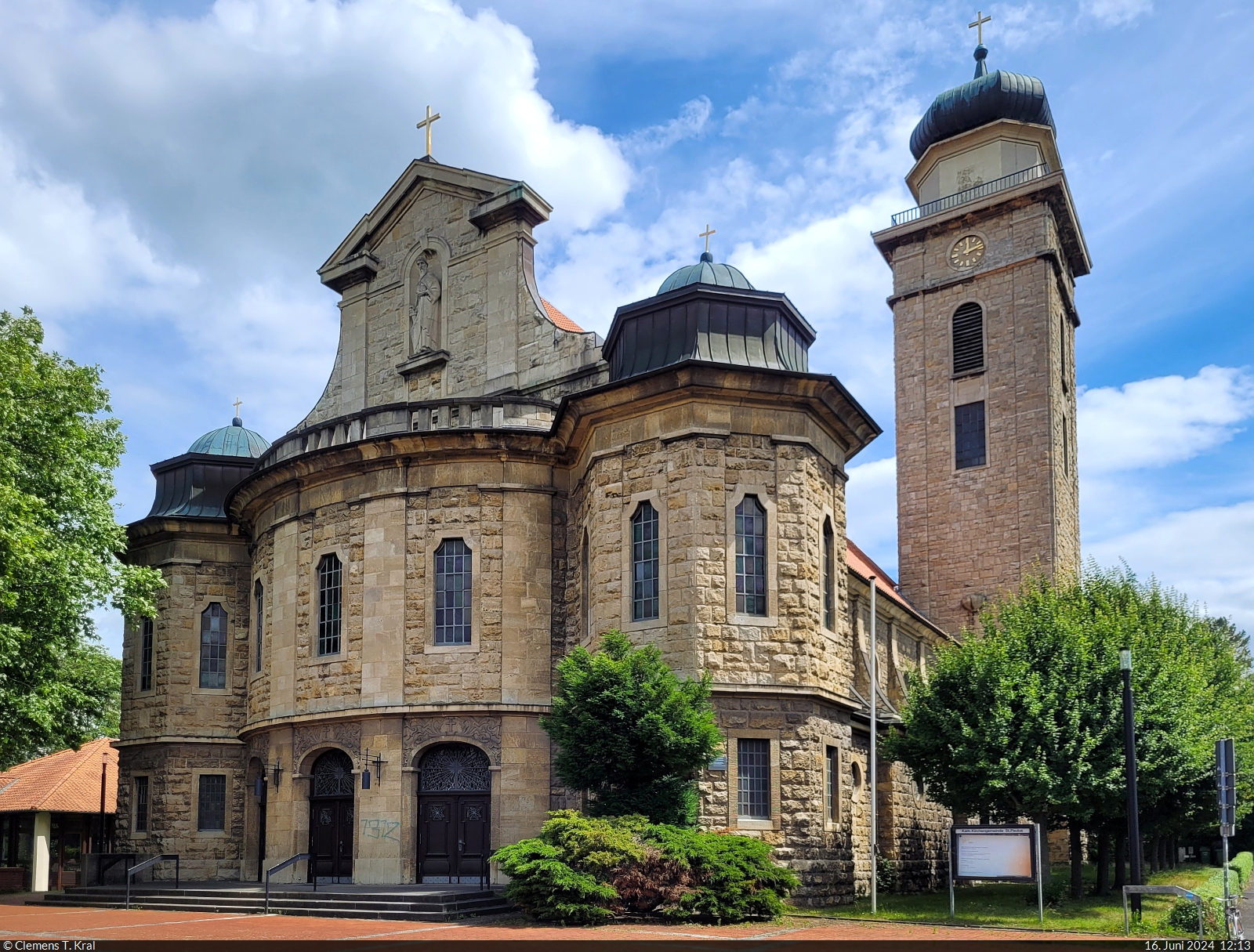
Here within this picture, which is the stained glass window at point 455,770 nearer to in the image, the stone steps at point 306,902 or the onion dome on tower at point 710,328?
the stone steps at point 306,902

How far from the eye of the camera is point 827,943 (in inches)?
649

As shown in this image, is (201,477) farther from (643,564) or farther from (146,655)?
(643,564)

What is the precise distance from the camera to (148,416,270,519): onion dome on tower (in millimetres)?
35438

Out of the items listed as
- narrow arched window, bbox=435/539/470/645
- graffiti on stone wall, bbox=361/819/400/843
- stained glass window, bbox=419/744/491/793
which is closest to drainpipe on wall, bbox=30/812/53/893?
graffiti on stone wall, bbox=361/819/400/843

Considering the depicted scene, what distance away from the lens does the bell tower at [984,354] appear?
44.1 metres

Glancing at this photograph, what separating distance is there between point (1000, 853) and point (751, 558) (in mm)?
6815

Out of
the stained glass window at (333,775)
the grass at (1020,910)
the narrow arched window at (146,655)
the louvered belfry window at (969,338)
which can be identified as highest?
the louvered belfry window at (969,338)

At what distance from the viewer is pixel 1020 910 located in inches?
902

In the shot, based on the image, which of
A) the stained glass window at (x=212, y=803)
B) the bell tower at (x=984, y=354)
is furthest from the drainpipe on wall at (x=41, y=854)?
the bell tower at (x=984, y=354)

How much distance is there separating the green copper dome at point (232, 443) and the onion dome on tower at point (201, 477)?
0.08 ft

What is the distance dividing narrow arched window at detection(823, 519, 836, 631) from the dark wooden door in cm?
1120

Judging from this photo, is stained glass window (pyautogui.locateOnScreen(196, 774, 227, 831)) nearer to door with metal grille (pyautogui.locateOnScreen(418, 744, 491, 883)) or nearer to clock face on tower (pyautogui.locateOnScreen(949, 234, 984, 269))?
door with metal grille (pyautogui.locateOnScreen(418, 744, 491, 883))

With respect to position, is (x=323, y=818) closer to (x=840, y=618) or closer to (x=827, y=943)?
(x=840, y=618)

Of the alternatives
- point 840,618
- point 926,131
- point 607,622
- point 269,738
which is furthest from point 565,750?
point 926,131
